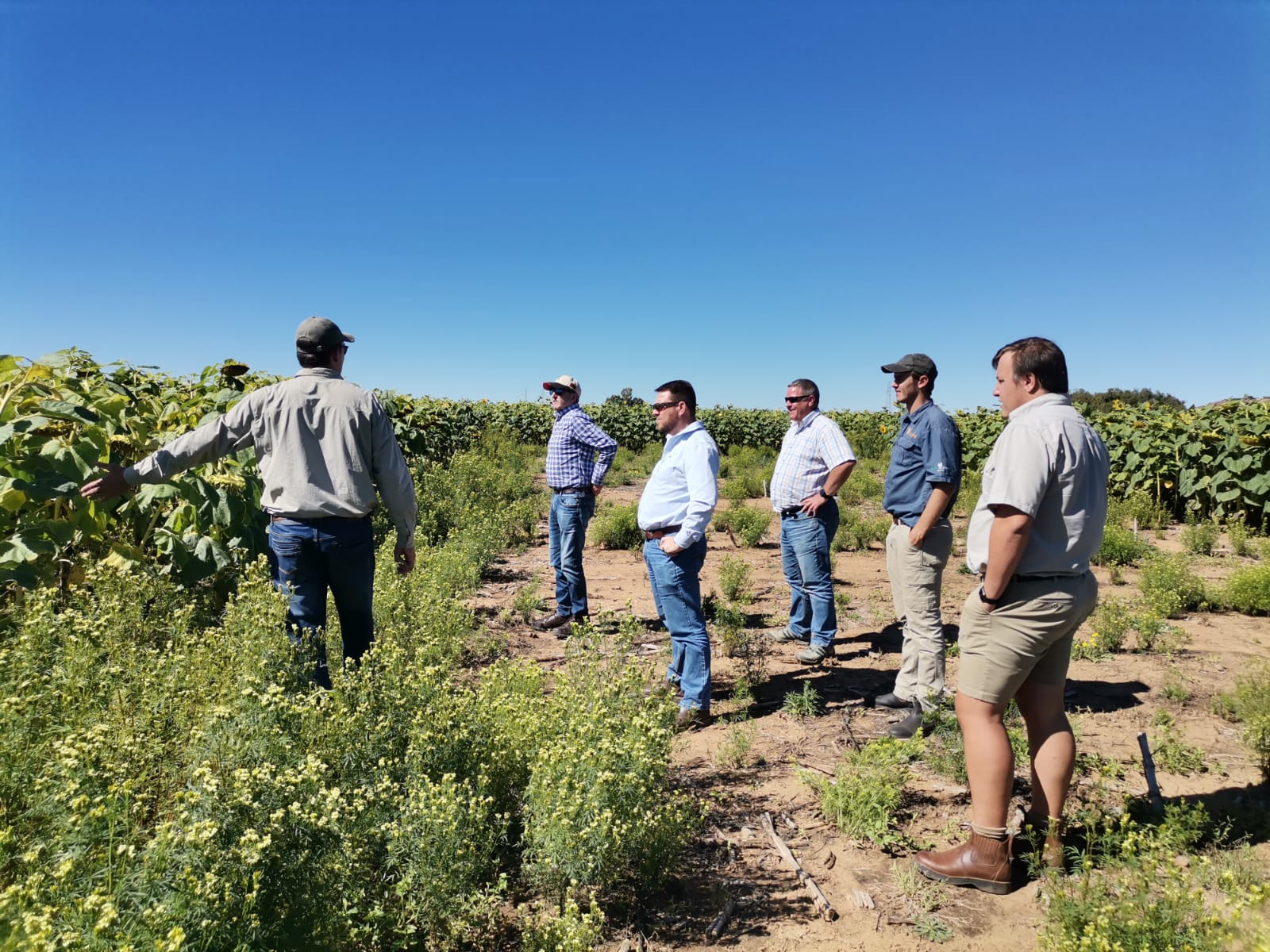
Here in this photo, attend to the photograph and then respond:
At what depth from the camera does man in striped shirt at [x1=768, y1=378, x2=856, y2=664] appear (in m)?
5.51

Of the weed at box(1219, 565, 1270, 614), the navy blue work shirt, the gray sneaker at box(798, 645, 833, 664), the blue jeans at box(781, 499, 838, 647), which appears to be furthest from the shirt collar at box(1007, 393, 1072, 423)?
the weed at box(1219, 565, 1270, 614)

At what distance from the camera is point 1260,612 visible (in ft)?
22.6

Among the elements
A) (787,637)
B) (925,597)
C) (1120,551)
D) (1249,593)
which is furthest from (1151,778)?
(1120,551)

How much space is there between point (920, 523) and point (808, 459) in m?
1.46

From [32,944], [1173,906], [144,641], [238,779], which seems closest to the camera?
[32,944]

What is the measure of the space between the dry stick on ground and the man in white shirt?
0.92m

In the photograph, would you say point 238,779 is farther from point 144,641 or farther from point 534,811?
point 144,641

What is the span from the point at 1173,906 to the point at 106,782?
3228 millimetres

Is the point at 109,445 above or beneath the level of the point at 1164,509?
above

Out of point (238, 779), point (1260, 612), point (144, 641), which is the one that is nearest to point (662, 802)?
point (238, 779)

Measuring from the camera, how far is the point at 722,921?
283cm

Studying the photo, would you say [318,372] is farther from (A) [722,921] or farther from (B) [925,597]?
(B) [925,597]

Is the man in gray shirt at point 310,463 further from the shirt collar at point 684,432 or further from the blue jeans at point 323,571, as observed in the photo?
the shirt collar at point 684,432

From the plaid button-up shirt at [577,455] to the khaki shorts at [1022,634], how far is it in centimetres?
389
